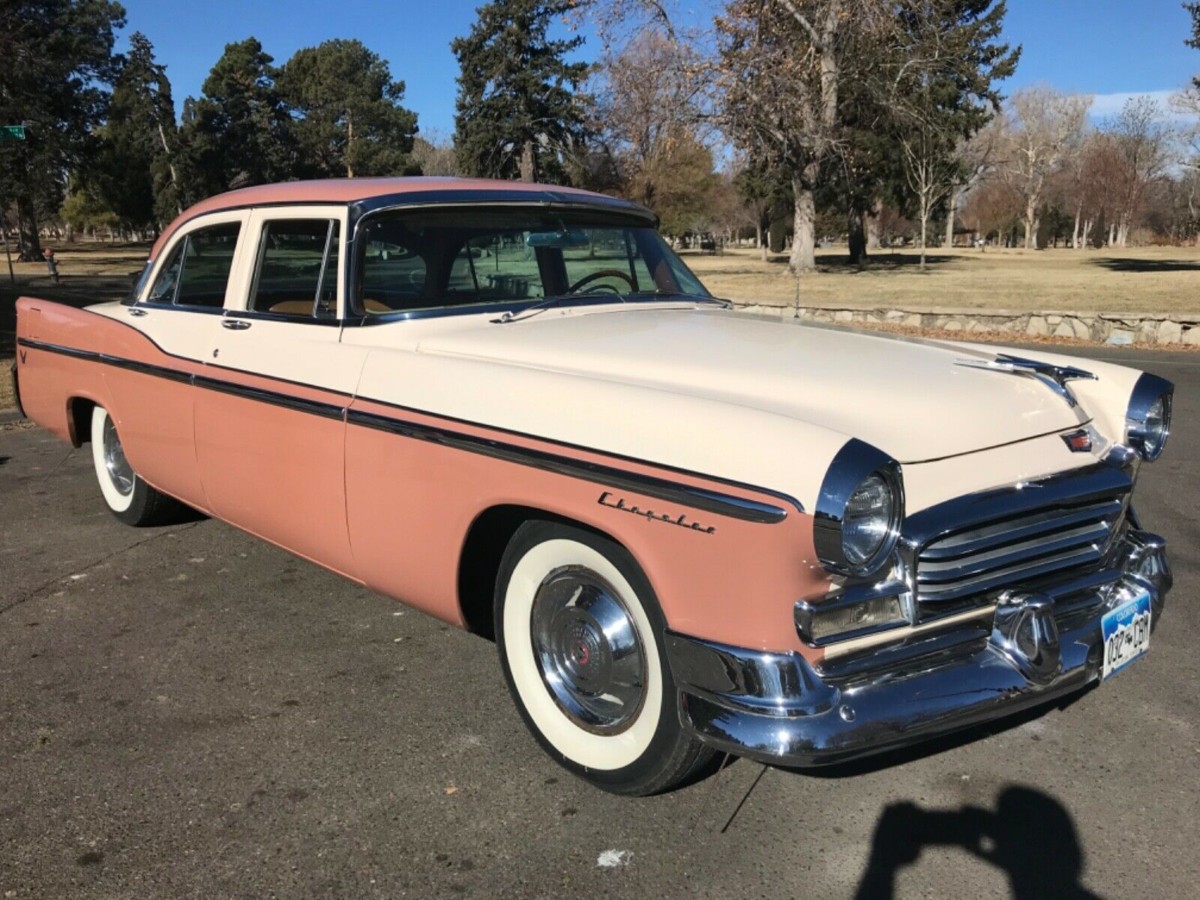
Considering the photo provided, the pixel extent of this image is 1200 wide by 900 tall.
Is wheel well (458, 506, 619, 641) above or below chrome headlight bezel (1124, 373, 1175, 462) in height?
below

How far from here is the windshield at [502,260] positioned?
3664 mm

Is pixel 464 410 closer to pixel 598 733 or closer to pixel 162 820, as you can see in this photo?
pixel 598 733

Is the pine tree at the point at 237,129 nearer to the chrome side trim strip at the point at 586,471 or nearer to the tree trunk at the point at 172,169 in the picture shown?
the tree trunk at the point at 172,169

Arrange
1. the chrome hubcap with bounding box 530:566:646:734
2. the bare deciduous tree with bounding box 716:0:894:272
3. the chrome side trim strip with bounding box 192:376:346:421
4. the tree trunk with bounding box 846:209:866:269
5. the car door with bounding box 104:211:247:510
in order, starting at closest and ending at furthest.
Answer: the chrome hubcap with bounding box 530:566:646:734
the chrome side trim strip with bounding box 192:376:346:421
the car door with bounding box 104:211:247:510
the bare deciduous tree with bounding box 716:0:894:272
the tree trunk with bounding box 846:209:866:269

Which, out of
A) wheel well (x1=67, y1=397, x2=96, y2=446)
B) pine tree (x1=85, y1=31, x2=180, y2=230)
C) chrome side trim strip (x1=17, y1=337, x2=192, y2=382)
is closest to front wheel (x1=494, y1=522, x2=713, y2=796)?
chrome side trim strip (x1=17, y1=337, x2=192, y2=382)

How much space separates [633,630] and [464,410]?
2.81 feet

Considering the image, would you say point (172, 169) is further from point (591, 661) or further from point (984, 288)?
point (591, 661)

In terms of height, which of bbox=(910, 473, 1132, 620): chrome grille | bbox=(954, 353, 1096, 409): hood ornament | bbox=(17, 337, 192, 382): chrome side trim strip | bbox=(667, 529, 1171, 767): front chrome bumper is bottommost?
bbox=(667, 529, 1171, 767): front chrome bumper

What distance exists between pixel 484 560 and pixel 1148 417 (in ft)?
7.13

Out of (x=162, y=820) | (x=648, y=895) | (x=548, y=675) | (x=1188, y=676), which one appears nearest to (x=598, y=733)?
(x=548, y=675)

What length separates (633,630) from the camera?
2664 millimetres

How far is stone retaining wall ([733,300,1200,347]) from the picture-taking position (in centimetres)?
1401

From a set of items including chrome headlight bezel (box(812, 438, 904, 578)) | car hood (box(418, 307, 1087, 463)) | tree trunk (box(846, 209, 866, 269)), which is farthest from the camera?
tree trunk (box(846, 209, 866, 269))

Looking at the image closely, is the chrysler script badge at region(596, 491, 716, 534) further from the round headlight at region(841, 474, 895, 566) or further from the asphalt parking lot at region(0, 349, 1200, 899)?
the asphalt parking lot at region(0, 349, 1200, 899)
